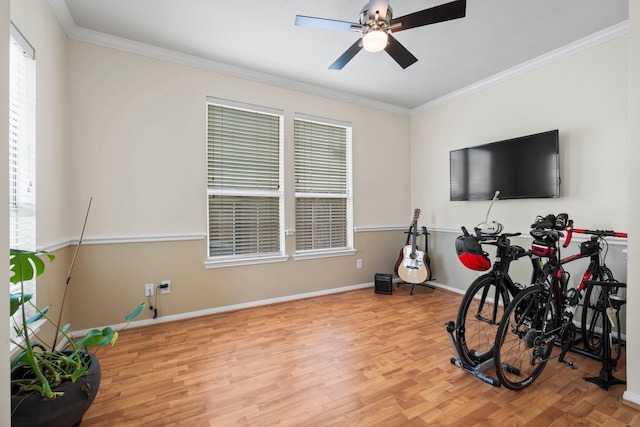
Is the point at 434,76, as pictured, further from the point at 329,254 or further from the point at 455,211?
the point at 329,254

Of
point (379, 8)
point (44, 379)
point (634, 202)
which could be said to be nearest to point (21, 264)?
point (44, 379)

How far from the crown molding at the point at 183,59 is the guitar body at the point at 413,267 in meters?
2.15

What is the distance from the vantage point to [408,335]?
99.3 inches

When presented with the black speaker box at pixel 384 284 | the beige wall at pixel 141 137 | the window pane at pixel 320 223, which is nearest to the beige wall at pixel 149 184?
the beige wall at pixel 141 137

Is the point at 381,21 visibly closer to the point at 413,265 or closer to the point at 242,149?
the point at 242,149

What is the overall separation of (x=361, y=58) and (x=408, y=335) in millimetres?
2756

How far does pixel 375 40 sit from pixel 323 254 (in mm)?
2509

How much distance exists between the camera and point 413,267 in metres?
3.76

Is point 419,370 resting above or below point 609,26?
below

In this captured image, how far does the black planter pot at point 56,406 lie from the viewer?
1167 mm

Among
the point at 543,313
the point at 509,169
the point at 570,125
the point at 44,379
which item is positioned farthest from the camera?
the point at 509,169

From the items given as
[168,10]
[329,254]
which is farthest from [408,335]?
[168,10]

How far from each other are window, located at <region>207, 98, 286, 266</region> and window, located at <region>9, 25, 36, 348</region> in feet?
4.60

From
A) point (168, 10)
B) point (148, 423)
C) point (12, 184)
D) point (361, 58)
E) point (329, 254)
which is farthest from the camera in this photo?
point (329, 254)
